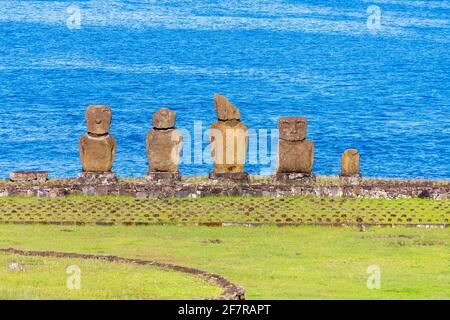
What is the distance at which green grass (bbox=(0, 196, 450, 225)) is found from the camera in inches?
1767

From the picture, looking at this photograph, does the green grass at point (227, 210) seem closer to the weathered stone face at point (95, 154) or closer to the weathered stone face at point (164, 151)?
the weathered stone face at point (95, 154)

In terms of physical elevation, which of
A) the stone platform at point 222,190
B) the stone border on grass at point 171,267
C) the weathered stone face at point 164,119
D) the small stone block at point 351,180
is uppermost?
the weathered stone face at point 164,119

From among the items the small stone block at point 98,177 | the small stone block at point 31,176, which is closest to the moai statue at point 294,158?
the small stone block at point 98,177

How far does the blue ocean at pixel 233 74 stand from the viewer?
4067 inches

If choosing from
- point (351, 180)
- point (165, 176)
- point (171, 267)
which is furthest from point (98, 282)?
point (351, 180)

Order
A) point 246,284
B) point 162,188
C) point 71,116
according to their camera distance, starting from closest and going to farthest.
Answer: point 246,284 < point 162,188 < point 71,116

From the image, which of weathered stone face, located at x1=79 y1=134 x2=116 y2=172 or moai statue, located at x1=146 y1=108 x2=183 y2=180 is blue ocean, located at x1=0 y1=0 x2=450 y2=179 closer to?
moai statue, located at x1=146 y1=108 x2=183 y2=180

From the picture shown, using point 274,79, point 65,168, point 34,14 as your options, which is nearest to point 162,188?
point 65,168

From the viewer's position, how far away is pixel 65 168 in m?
96.8

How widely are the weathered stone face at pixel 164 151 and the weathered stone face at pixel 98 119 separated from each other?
5.43 feet

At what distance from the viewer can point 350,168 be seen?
50.3 meters

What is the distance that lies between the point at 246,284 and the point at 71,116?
83669 mm

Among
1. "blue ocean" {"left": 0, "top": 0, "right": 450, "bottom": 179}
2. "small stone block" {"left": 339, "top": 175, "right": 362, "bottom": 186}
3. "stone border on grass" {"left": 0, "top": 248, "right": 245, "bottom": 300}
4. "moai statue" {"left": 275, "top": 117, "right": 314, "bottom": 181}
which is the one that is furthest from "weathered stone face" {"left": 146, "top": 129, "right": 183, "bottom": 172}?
"blue ocean" {"left": 0, "top": 0, "right": 450, "bottom": 179}

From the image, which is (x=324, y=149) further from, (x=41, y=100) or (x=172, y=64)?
(x=172, y=64)
